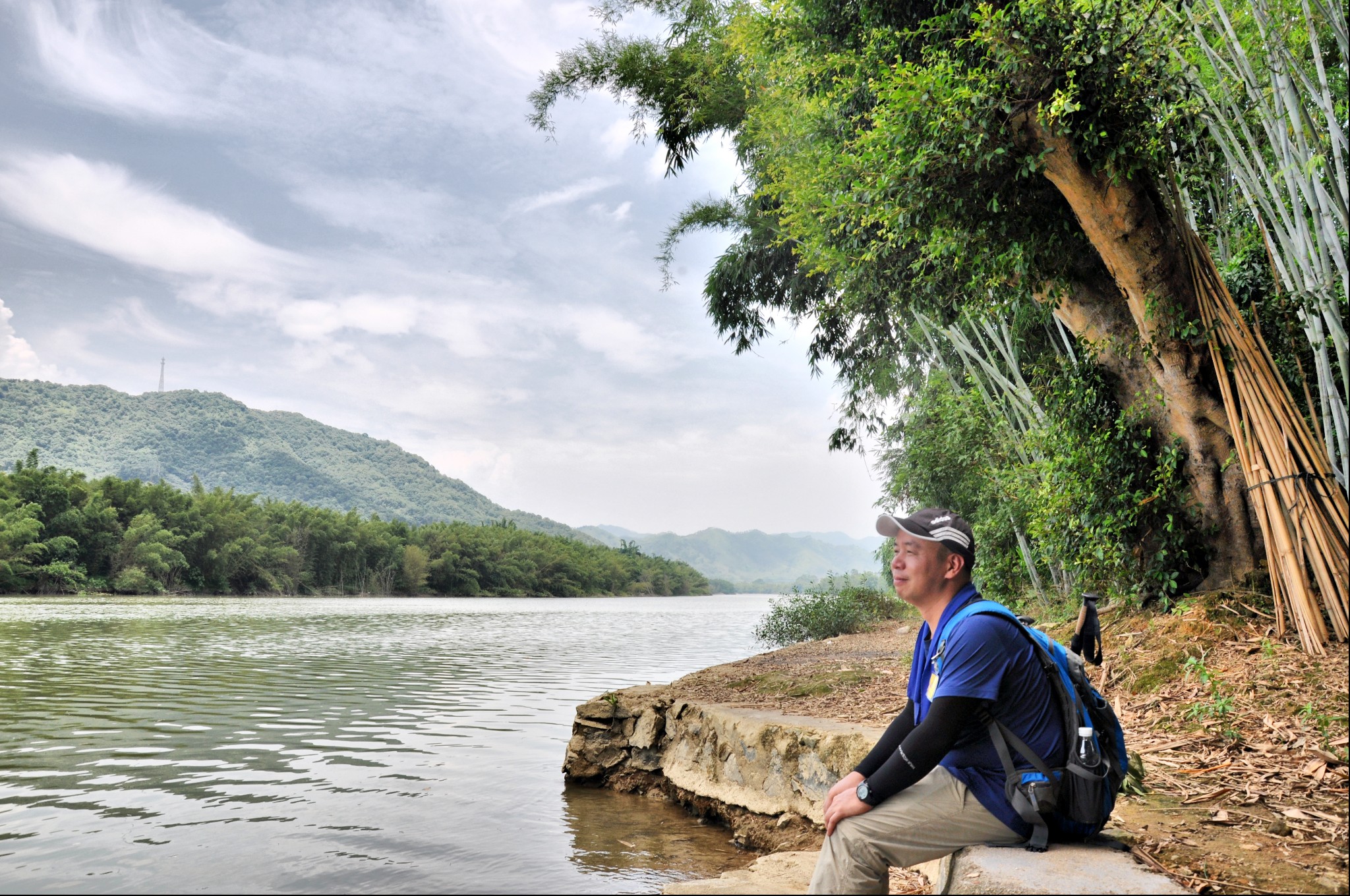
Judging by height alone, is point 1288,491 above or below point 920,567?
above

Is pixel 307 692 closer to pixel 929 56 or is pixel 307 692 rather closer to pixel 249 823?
pixel 249 823

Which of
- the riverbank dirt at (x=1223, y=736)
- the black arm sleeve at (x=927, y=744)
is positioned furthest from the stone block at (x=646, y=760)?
the black arm sleeve at (x=927, y=744)

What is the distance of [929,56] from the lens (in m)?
5.87

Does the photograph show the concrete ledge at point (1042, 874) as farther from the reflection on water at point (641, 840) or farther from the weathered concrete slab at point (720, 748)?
the weathered concrete slab at point (720, 748)

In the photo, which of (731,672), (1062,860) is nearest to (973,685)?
(1062,860)

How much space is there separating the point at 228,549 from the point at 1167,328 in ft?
196

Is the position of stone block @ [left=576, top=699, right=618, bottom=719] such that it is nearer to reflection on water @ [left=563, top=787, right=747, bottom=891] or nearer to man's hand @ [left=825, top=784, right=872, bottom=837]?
reflection on water @ [left=563, top=787, right=747, bottom=891]

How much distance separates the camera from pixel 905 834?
2.46 metres

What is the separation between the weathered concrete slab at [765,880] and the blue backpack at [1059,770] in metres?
0.81

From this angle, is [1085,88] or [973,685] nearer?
[973,685]

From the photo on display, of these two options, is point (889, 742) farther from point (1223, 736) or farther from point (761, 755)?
point (761, 755)

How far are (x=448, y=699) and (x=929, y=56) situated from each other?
31.0ft

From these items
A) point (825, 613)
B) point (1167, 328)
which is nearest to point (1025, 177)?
point (1167, 328)

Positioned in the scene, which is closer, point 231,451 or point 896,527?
point 896,527
